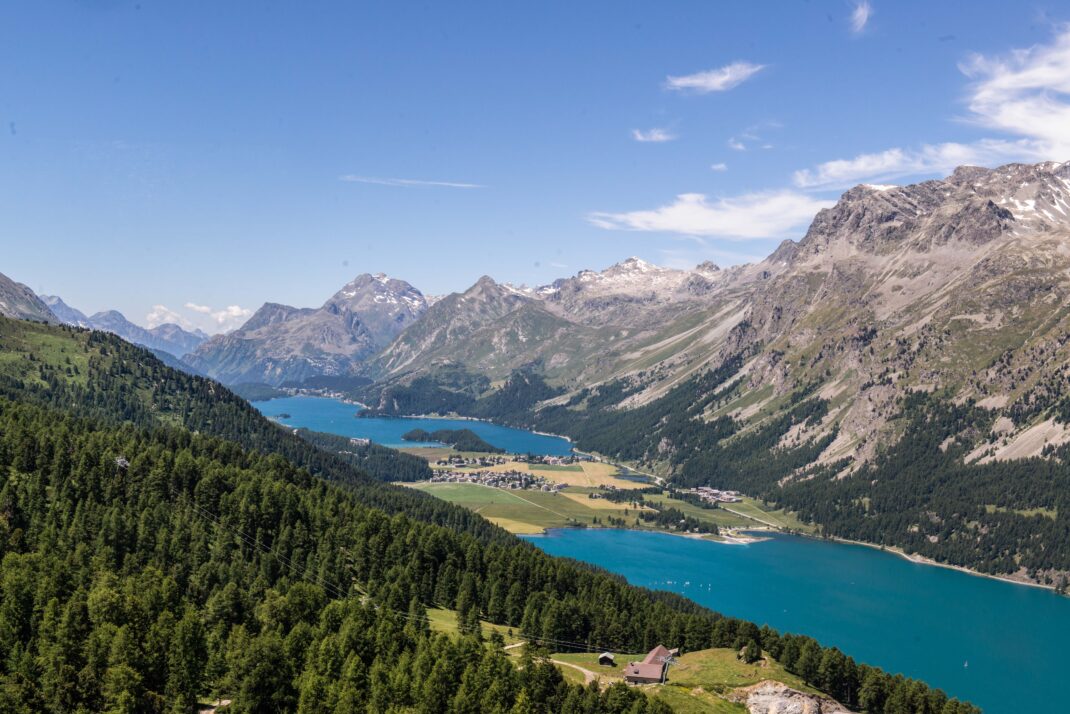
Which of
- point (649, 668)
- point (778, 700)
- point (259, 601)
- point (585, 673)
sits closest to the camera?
point (778, 700)

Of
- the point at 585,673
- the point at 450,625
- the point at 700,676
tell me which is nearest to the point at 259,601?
the point at 450,625

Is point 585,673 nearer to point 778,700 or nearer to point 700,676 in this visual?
point 700,676

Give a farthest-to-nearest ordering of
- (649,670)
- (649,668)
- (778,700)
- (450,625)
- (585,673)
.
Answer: (450,625)
(585,673)
(649,668)
(649,670)
(778,700)

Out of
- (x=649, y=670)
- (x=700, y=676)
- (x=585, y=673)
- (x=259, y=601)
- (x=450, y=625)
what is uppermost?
(x=259, y=601)

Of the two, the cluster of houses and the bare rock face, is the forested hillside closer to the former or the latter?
the bare rock face

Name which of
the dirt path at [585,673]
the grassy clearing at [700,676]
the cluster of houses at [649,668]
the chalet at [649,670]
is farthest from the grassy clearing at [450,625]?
the chalet at [649,670]

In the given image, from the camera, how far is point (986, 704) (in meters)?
143

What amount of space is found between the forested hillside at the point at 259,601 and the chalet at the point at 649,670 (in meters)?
13.5

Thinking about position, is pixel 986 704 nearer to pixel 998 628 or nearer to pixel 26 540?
pixel 998 628

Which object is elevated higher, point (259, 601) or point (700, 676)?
point (259, 601)

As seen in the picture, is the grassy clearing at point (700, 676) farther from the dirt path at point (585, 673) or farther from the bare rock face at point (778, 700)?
the bare rock face at point (778, 700)

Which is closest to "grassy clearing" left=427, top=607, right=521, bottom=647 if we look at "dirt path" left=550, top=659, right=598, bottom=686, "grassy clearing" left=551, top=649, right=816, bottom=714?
"grassy clearing" left=551, top=649, right=816, bottom=714

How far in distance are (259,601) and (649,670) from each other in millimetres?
44143

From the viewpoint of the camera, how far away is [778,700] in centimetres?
8781
